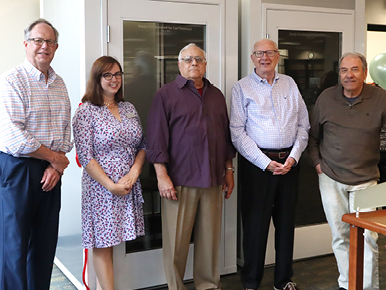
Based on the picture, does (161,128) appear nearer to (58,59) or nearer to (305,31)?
(58,59)

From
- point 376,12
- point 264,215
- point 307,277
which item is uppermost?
point 376,12

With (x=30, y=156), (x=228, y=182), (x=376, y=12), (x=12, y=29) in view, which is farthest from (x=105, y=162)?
(x=376, y=12)

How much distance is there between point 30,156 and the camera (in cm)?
245

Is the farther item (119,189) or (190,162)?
(190,162)

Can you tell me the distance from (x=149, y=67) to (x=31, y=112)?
3.82 feet

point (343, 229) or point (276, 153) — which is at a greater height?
point (276, 153)

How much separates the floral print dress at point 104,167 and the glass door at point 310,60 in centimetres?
159

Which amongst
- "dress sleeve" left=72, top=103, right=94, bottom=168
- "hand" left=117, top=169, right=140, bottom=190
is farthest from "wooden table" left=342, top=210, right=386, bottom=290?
"dress sleeve" left=72, top=103, right=94, bottom=168

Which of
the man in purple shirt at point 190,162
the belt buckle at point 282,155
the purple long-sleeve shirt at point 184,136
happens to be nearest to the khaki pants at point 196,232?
the man in purple shirt at point 190,162

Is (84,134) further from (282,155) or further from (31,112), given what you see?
(282,155)

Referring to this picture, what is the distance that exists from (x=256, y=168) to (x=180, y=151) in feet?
1.98

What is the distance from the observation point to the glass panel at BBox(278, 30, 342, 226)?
155 inches

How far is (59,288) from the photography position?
3.52 m

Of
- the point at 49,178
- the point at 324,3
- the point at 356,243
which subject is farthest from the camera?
the point at 324,3
